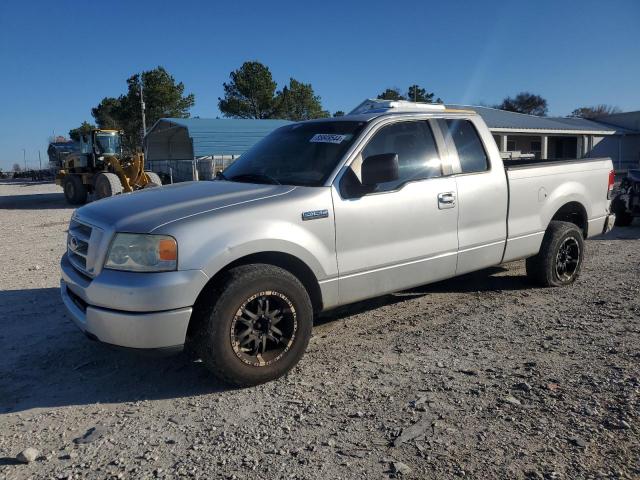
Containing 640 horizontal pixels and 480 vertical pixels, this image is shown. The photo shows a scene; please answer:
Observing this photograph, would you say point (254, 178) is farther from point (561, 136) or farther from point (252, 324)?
point (561, 136)

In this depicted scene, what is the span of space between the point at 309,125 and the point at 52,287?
380 cm

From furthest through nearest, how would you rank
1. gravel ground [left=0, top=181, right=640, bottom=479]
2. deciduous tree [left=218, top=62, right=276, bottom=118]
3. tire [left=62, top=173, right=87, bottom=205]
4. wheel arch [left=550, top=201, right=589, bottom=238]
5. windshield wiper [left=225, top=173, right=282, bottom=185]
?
deciduous tree [left=218, top=62, right=276, bottom=118], tire [left=62, top=173, right=87, bottom=205], wheel arch [left=550, top=201, right=589, bottom=238], windshield wiper [left=225, top=173, right=282, bottom=185], gravel ground [left=0, top=181, right=640, bottom=479]

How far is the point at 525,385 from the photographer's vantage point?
3.53m

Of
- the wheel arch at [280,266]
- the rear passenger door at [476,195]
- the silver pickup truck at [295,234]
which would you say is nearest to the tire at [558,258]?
the silver pickup truck at [295,234]

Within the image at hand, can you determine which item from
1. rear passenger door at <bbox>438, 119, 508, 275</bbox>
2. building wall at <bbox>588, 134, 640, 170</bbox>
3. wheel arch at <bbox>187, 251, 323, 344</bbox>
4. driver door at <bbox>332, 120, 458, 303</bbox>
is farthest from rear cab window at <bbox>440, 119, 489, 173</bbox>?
building wall at <bbox>588, 134, 640, 170</bbox>

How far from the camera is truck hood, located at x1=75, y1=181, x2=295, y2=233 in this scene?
3434 millimetres

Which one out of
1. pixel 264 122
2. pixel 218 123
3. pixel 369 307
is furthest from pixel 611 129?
pixel 369 307

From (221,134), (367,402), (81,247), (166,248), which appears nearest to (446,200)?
(367,402)

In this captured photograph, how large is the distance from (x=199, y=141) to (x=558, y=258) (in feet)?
74.0

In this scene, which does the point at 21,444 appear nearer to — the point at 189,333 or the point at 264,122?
the point at 189,333

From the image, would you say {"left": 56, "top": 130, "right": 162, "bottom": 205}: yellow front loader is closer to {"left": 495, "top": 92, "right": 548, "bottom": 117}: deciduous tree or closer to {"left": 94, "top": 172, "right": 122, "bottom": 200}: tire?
{"left": 94, "top": 172, "right": 122, "bottom": 200}: tire

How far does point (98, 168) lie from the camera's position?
21938 millimetres

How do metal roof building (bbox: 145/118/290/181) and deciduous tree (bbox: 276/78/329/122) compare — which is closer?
metal roof building (bbox: 145/118/290/181)

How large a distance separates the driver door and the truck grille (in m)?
1.69
